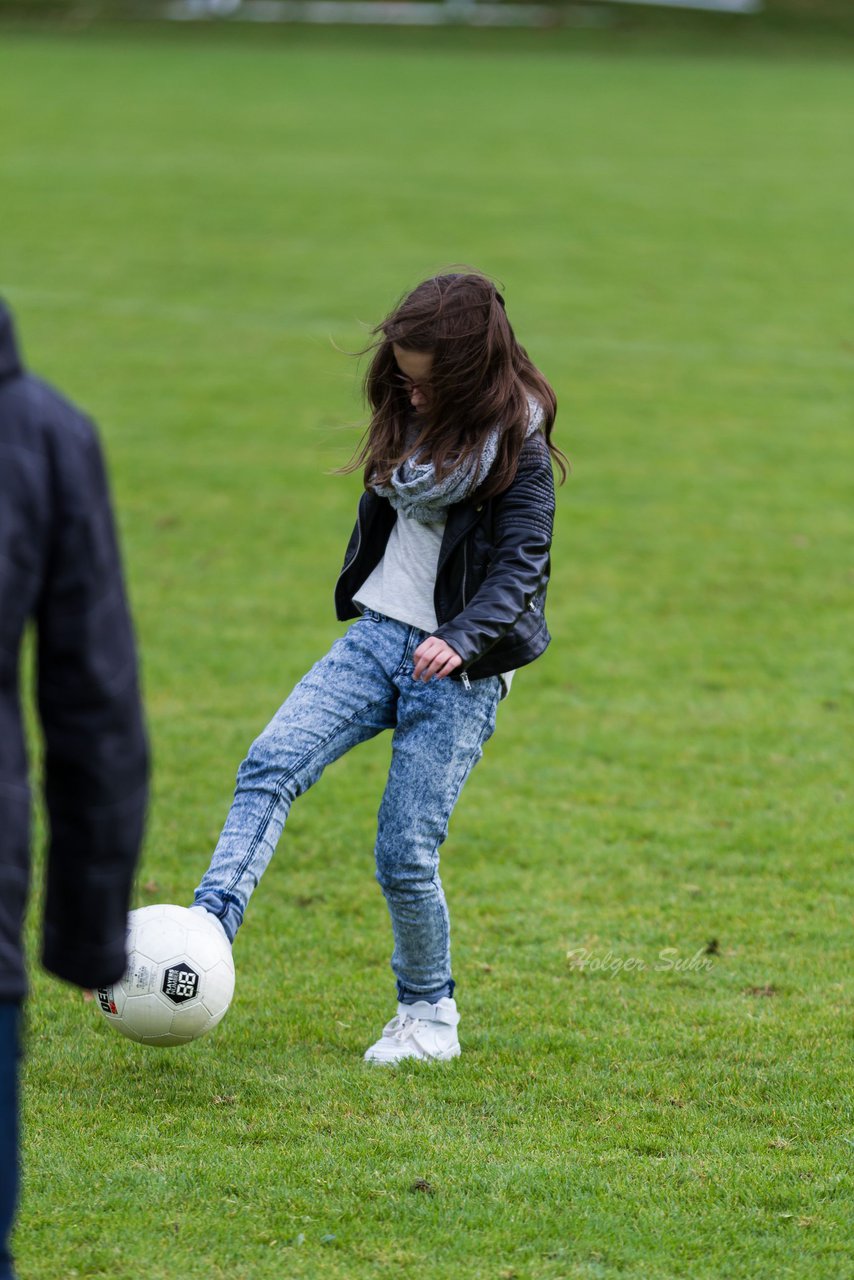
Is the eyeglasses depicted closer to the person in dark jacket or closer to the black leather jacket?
the black leather jacket

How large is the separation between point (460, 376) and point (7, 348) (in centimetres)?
197

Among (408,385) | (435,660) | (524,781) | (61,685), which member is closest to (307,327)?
(524,781)

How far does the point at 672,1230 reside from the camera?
3.88 meters

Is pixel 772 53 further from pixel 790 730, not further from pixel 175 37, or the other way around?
pixel 790 730

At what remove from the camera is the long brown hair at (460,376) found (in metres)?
4.34

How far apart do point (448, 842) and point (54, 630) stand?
4.24 metres

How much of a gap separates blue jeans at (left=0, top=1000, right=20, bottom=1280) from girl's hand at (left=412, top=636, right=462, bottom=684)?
1759mm

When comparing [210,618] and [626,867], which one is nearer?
[626,867]

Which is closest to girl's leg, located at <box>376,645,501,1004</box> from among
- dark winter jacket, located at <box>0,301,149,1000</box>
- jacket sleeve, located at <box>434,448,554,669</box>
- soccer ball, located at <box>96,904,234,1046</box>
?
jacket sleeve, located at <box>434,448,554,669</box>

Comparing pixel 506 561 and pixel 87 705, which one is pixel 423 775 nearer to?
pixel 506 561

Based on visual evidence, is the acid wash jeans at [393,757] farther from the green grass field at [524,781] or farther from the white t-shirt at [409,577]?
the green grass field at [524,781]

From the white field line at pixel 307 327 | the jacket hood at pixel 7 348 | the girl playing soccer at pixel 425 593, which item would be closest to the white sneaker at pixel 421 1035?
the girl playing soccer at pixel 425 593

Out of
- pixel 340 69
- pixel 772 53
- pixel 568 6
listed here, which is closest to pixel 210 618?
pixel 340 69

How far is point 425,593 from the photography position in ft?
15.1
